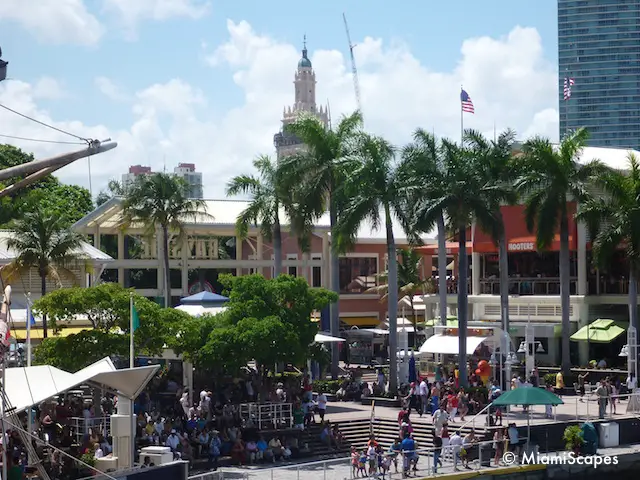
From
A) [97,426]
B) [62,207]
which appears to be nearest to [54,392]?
[97,426]

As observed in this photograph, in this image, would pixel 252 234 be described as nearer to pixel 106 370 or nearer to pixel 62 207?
pixel 62 207

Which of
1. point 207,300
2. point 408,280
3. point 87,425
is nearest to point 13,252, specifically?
point 207,300

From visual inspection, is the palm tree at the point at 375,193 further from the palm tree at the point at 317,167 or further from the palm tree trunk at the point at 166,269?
the palm tree trunk at the point at 166,269

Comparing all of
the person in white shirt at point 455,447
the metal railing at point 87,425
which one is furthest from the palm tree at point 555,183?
the metal railing at point 87,425

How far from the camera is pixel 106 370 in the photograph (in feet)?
99.4

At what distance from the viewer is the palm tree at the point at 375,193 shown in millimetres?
46781

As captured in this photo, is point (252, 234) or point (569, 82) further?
A: point (252, 234)

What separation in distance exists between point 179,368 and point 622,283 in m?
25.8

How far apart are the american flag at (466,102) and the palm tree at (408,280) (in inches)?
548

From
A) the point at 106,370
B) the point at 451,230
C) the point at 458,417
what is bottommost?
the point at 458,417

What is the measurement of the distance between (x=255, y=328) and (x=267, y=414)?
292cm

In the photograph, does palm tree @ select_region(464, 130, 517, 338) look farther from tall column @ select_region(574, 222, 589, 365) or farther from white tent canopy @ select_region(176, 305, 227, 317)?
white tent canopy @ select_region(176, 305, 227, 317)

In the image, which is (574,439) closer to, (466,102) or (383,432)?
(383,432)

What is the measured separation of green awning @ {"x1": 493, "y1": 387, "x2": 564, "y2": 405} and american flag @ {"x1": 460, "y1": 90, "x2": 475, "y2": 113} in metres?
27.6
